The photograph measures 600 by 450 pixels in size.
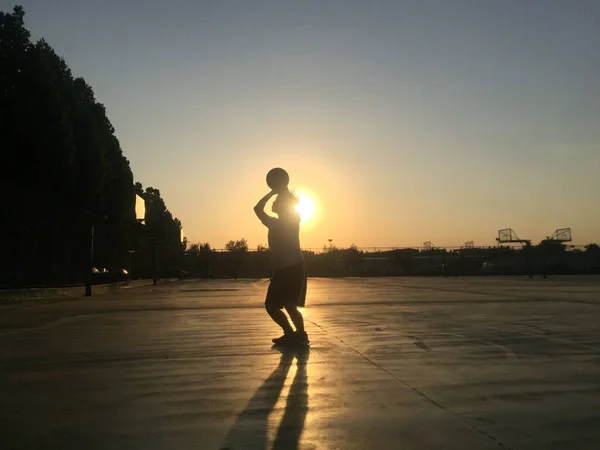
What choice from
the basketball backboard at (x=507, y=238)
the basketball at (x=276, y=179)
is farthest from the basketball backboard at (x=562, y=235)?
the basketball at (x=276, y=179)

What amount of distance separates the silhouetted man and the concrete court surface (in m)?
0.30

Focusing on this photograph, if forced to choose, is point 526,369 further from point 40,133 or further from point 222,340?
point 40,133

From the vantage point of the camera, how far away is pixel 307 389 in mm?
3803

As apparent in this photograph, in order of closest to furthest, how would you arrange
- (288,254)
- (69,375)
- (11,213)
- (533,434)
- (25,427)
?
(533,434), (25,427), (69,375), (288,254), (11,213)

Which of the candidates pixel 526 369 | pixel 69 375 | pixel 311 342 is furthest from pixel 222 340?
pixel 526 369

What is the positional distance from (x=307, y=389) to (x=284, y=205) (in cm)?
267

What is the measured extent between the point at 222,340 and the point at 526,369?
333 centimetres

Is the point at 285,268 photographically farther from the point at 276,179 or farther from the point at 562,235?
the point at 562,235

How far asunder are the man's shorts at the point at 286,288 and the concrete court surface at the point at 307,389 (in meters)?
0.49

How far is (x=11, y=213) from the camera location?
51.0 ft

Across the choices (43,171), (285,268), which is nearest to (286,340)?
(285,268)

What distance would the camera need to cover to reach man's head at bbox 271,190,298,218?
6.09m

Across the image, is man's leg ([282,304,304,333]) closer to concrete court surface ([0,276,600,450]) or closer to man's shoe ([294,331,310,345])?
man's shoe ([294,331,310,345])

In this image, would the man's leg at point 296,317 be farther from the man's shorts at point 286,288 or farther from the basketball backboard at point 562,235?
the basketball backboard at point 562,235
